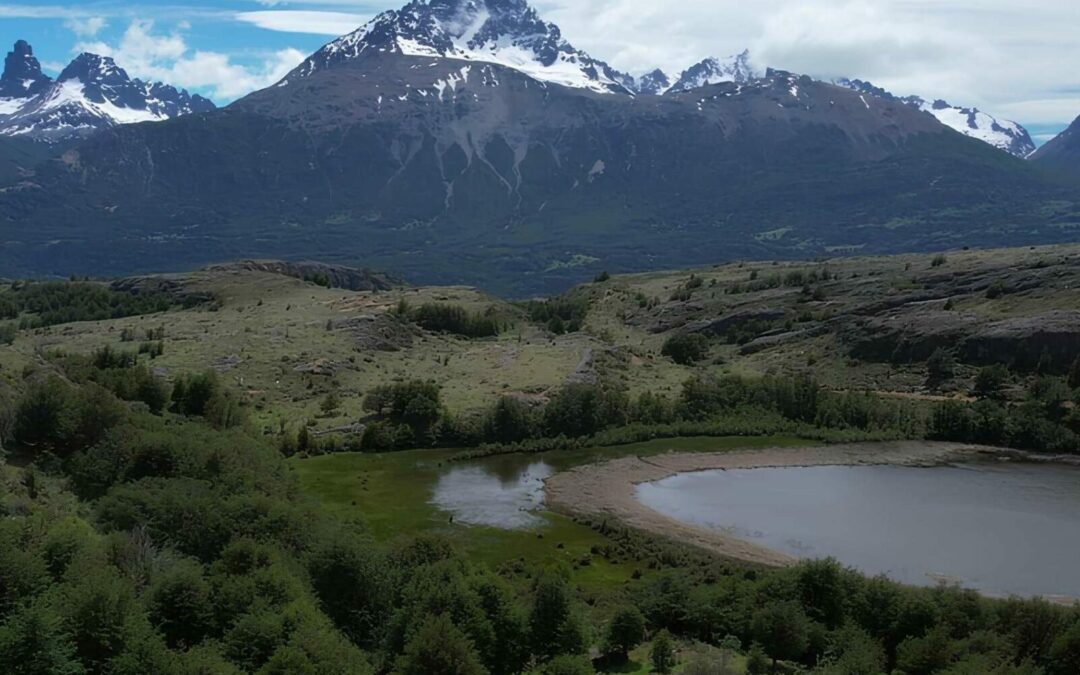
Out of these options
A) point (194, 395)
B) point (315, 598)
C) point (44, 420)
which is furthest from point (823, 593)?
point (194, 395)

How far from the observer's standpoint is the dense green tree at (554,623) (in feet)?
168

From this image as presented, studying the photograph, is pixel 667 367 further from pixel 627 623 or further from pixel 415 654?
pixel 415 654

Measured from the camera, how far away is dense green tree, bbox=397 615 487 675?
44.3 meters

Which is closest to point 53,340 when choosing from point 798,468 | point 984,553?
point 798,468

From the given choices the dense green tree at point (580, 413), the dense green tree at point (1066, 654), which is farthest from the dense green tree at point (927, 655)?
the dense green tree at point (580, 413)

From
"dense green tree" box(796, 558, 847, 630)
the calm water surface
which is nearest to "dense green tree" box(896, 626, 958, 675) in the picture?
"dense green tree" box(796, 558, 847, 630)

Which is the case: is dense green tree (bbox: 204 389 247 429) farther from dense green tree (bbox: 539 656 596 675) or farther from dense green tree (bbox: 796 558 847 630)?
dense green tree (bbox: 796 558 847 630)

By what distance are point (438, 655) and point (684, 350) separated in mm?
107895

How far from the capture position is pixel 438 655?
146ft

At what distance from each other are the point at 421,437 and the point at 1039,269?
96.8m

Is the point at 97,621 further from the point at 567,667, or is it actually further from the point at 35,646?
the point at 567,667

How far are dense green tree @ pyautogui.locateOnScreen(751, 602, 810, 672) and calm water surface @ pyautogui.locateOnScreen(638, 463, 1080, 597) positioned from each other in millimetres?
19556

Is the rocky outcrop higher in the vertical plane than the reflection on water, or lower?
higher

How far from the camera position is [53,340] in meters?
134
